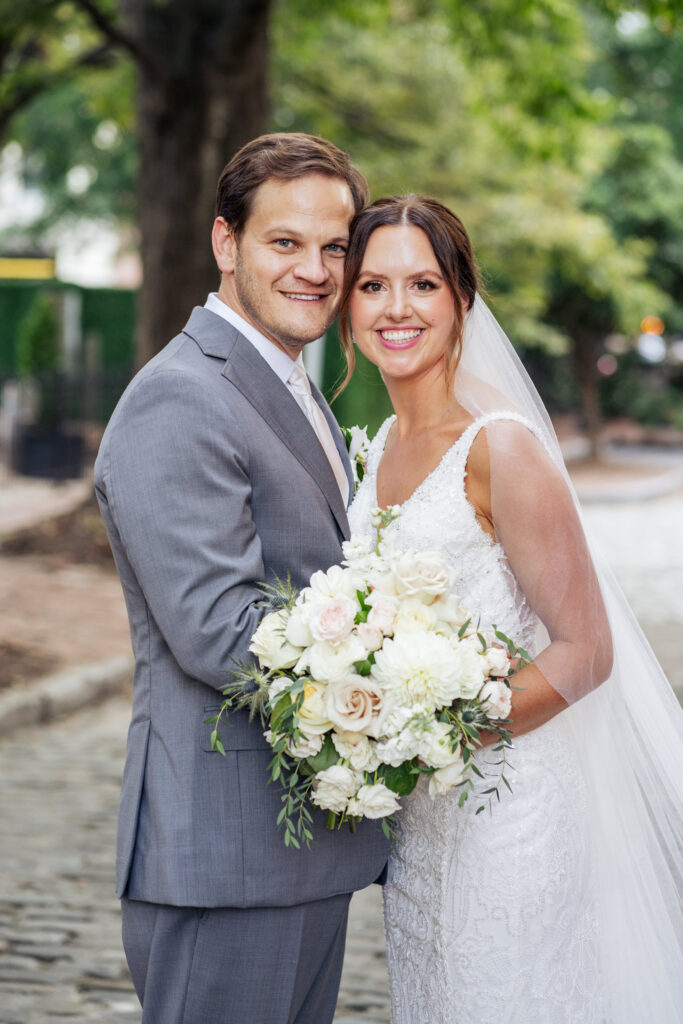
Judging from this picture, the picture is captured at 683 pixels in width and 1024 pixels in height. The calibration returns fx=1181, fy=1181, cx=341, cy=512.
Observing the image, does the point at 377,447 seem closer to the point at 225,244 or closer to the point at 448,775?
the point at 225,244

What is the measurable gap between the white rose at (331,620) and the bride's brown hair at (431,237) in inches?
36.7

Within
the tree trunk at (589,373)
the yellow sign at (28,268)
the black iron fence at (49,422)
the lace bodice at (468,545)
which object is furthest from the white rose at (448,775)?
the yellow sign at (28,268)

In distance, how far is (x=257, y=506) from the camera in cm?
251

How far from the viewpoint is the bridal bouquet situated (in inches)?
87.7

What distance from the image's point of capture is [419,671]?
222cm

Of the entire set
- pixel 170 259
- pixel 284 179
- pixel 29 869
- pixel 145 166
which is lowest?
pixel 29 869

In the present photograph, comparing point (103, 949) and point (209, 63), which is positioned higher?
point (209, 63)

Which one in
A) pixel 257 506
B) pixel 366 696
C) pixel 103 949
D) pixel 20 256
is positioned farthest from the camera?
pixel 20 256

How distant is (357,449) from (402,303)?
66 centimetres

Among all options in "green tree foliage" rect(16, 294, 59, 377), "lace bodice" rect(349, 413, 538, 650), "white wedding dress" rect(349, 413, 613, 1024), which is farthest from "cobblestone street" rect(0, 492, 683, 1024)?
"green tree foliage" rect(16, 294, 59, 377)

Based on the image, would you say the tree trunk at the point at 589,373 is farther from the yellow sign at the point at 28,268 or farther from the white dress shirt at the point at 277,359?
the white dress shirt at the point at 277,359

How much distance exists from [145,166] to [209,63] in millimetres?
1119

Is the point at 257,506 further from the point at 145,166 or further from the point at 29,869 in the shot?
the point at 145,166

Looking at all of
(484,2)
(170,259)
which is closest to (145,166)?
(170,259)
